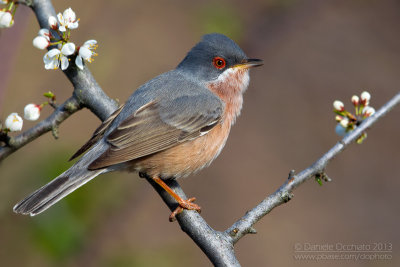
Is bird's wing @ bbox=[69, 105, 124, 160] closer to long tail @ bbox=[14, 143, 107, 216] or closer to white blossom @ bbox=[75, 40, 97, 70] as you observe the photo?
long tail @ bbox=[14, 143, 107, 216]

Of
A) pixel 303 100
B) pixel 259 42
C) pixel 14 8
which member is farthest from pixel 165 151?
pixel 303 100

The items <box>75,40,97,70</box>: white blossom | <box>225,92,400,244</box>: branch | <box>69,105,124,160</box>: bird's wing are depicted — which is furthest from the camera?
<box>69,105,124,160</box>: bird's wing

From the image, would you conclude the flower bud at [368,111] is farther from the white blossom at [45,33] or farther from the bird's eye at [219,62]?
the white blossom at [45,33]

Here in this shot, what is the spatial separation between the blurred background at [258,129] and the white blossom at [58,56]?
45.7 inches

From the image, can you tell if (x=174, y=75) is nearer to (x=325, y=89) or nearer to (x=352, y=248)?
(x=352, y=248)

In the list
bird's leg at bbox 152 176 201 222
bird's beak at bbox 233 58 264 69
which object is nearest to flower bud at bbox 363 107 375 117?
bird's beak at bbox 233 58 264 69

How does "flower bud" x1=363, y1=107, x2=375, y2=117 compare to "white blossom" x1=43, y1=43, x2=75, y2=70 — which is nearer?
"white blossom" x1=43, y1=43, x2=75, y2=70

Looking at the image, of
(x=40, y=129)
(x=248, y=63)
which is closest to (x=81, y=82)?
(x=40, y=129)

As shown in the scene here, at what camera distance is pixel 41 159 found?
14.7 feet

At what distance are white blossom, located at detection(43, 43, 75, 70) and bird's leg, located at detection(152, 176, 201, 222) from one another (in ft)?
4.48

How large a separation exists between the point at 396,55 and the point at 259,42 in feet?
12.6

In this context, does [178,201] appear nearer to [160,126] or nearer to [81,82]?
[160,126]

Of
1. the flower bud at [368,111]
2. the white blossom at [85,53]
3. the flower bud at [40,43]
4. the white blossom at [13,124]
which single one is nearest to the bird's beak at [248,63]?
the flower bud at [368,111]

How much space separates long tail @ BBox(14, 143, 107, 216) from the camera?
3760mm
